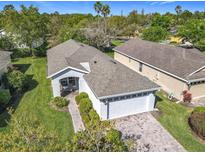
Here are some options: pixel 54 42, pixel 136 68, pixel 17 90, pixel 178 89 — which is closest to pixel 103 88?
pixel 178 89


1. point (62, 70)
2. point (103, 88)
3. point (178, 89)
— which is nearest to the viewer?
point (103, 88)

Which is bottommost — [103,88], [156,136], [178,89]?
[156,136]

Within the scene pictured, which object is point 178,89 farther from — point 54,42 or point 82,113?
point 54,42

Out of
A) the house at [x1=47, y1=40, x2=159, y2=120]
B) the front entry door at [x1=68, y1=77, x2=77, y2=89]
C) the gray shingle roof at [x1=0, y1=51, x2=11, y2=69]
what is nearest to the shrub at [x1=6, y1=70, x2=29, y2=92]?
the gray shingle roof at [x1=0, y1=51, x2=11, y2=69]

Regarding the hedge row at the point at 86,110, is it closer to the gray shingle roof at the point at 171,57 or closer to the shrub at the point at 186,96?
the shrub at the point at 186,96

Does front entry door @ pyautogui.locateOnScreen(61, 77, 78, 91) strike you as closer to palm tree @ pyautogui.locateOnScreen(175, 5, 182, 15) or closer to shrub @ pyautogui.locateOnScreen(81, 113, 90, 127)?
shrub @ pyautogui.locateOnScreen(81, 113, 90, 127)

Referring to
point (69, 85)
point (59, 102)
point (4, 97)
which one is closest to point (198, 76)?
point (69, 85)
